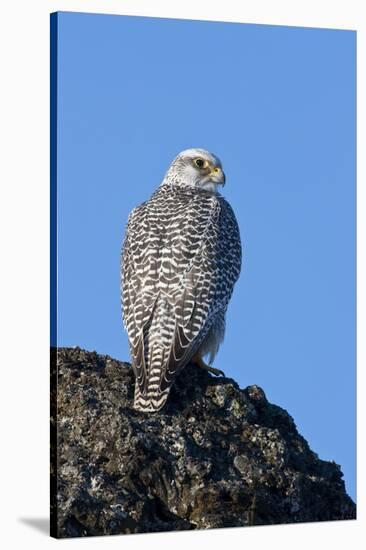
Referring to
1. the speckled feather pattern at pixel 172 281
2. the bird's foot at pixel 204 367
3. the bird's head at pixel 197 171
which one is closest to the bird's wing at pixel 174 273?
the speckled feather pattern at pixel 172 281

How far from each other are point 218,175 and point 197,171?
170 millimetres

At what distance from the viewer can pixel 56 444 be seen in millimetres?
9789

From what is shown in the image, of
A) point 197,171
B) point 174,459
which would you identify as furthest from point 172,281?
point 174,459

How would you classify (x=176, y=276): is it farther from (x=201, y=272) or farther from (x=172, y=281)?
(x=201, y=272)

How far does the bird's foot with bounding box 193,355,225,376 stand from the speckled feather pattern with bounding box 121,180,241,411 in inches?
3.5

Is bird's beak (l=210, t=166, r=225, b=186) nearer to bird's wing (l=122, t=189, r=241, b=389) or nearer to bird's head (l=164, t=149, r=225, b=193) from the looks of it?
bird's head (l=164, t=149, r=225, b=193)

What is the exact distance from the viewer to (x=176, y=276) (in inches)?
409

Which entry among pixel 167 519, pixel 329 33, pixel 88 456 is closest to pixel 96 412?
pixel 88 456

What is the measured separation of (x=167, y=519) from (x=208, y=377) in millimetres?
1175

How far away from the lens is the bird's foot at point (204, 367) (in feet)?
34.9

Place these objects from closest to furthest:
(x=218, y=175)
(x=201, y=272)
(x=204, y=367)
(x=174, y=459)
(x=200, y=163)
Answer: (x=174, y=459) → (x=201, y=272) → (x=204, y=367) → (x=200, y=163) → (x=218, y=175)

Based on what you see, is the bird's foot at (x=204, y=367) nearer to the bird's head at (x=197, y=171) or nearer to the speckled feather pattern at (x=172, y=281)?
the speckled feather pattern at (x=172, y=281)

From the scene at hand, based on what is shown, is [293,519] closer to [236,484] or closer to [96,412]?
[236,484]

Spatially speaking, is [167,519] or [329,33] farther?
[329,33]
